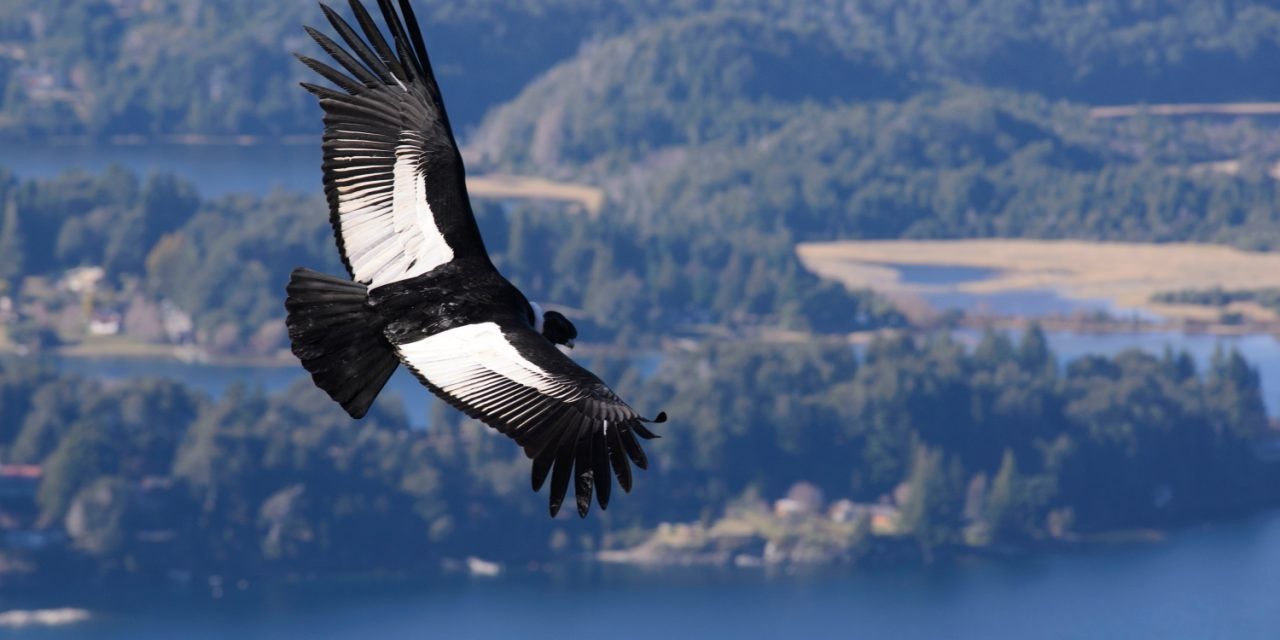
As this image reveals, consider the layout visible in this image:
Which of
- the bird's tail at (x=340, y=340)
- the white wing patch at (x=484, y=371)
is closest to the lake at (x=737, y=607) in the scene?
the bird's tail at (x=340, y=340)

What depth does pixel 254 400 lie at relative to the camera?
44.6 m

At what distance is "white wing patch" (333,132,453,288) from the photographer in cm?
543

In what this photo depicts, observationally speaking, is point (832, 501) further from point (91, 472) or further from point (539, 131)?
point (539, 131)

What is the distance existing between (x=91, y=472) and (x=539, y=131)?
33450 millimetres

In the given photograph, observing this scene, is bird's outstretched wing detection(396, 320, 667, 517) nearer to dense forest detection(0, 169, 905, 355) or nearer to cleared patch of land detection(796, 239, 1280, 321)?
dense forest detection(0, 169, 905, 355)

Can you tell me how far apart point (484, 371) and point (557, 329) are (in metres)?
0.37

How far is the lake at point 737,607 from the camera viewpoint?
38.3m

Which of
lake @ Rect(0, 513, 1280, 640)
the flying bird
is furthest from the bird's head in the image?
lake @ Rect(0, 513, 1280, 640)

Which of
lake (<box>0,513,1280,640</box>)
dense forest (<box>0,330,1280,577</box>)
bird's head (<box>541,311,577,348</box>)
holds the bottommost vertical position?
lake (<box>0,513,1280,640</box>)

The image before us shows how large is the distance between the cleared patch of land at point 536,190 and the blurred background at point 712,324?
0.86 ft

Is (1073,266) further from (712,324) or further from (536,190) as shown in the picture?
(536,190)

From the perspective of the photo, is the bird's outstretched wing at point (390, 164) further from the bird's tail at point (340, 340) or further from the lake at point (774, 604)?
the lake at point (774, 604)

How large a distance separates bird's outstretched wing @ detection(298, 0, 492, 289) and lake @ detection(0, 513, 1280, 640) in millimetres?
32188

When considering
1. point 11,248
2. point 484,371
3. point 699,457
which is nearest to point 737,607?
point 699,457
